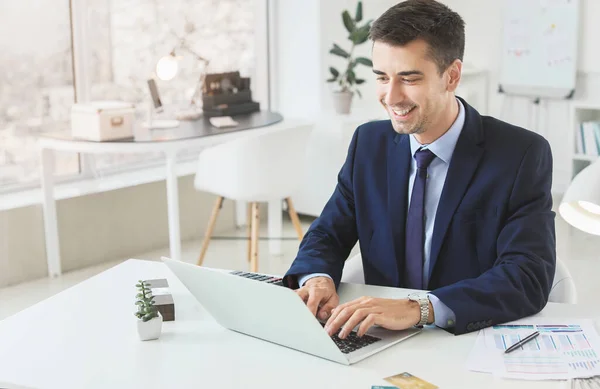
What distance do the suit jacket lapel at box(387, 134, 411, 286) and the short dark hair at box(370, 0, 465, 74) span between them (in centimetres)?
27

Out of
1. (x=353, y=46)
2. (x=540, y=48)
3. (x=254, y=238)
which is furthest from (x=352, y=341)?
(x=540, y=48)

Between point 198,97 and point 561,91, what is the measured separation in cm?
273

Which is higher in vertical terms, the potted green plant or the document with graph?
the potted green plant

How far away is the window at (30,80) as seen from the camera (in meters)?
4.48

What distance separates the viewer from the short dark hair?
1.92 m

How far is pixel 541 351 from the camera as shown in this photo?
5.34 feet

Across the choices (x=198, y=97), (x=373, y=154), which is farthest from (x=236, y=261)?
(x=373, y=154)

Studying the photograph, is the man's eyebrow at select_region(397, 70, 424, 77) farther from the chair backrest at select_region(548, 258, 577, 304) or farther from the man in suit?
the chair backrest at select_region(548, 258, 577, 304)

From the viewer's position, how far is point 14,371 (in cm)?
161

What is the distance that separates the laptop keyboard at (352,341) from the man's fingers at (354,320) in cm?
1

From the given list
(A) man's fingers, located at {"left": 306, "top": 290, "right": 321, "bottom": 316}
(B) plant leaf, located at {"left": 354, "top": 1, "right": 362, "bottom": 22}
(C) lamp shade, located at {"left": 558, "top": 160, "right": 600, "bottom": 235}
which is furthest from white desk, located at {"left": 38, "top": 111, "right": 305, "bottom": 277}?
(C) lamp shade, located at {"left": 558, "top": 160, "right": 600, "bottom": 235}

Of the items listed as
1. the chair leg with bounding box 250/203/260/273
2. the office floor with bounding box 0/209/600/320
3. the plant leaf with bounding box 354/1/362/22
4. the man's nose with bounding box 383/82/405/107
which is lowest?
the office floor with bounding box 0/209/600/320

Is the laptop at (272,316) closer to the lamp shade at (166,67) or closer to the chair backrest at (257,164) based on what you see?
the chair backrest at (257,164)

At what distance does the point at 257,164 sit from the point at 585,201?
2.95 metres
